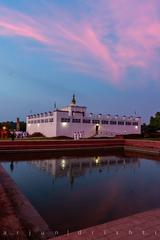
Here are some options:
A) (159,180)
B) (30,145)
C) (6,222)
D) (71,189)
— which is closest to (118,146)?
(30,145)

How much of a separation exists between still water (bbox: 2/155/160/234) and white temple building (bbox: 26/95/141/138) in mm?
20915

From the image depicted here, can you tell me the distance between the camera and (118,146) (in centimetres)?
3766

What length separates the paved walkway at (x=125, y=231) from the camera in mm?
6062

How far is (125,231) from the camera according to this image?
6477 millimetres

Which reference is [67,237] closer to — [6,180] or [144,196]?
[144,196]

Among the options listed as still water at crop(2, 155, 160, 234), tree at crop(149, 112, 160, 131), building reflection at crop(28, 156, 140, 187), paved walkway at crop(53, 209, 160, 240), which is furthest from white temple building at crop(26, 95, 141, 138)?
paved walkway at crop(53, 209, 160, 240)

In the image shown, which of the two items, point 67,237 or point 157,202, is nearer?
point 67,237

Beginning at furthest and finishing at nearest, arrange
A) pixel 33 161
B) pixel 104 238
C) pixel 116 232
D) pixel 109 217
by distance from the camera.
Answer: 1. pixel 33 161
2. pixel 109 217
3. pixel 116 232
4. pixel 104 238

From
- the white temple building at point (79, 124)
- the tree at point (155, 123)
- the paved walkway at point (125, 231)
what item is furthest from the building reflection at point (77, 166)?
the tree at point (155, 123)

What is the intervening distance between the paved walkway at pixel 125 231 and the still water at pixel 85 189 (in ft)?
5.73

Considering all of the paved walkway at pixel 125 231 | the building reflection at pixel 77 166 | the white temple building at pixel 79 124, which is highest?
the white temple building at pixel 79 124

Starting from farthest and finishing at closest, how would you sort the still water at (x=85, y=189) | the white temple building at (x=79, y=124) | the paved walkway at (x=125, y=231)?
the white temple building at (x=79, y=124) → the still water at (x=85, y=189) → the paved walkway at (x=125, y=231)

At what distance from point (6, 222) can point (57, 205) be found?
12.4 feet

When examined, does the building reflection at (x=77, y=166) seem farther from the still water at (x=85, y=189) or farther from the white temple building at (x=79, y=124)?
the white temple building at (x=79, y=124)
